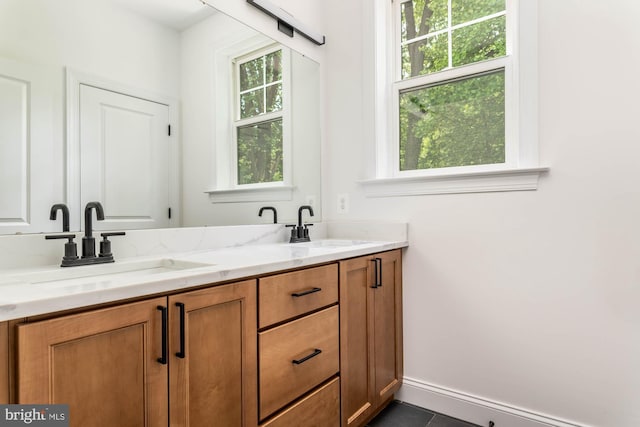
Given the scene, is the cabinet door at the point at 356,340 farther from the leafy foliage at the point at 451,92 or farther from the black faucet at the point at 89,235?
the black faucet at the point at 89,235

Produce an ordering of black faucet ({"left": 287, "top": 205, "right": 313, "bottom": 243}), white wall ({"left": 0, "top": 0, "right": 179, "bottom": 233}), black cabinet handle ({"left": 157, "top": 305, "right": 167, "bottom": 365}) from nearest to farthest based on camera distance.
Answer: black cabinet handle ({"left": 157, "top": 305, "right": 167, "bottom": 365})
white wall ({"left": 0, "top": 0, "right": 179, "bottom": 233})
black faucet ({"left": 287, "top": 205, "right": 313, "bottom": 243})

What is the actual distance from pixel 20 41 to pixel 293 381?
4.52ft

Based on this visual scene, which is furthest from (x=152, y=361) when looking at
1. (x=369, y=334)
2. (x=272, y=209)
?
(x=272, y=209)

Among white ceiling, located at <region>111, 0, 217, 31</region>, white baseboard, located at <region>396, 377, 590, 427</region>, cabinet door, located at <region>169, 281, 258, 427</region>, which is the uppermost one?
white ceiling, located at <region>111, 0, 217, 31</region>

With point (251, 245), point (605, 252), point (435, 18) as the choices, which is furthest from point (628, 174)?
point (251, 245)

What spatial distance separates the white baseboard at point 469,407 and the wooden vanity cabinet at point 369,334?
119 millimetres

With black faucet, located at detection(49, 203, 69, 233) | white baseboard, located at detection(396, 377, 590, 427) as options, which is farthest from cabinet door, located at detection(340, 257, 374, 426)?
black faucet, located at detection(49, 203, 69, 233)

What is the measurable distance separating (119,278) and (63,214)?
433mm

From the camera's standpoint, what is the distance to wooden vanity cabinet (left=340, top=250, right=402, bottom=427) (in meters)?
1.51

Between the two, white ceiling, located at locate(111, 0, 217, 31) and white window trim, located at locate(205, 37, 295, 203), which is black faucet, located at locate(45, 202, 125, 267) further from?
white ceiling, located at locate(111, 0, 217, 31)

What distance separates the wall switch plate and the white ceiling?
1.19m

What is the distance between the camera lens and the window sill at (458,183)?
1.62 metres

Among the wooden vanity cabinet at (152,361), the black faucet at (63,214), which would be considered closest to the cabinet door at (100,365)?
the wooden vanity cabinet at (152,361)

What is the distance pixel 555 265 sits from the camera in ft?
5.19
